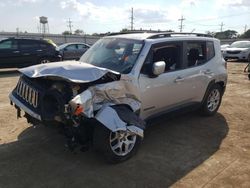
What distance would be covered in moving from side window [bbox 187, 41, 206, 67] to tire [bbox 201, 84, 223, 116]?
736mm

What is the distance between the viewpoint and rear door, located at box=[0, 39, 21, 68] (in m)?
14.7

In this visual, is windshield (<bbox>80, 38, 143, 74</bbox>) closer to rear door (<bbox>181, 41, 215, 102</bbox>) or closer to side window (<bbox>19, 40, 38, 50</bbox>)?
rear door (<bbox>181, 41, 215, 102</bbox>)

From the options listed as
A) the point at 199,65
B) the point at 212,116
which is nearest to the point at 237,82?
the point at 212,116

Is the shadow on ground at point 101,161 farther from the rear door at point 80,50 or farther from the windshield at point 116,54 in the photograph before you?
the rear door at point 80,50

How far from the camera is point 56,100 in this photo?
172 inches

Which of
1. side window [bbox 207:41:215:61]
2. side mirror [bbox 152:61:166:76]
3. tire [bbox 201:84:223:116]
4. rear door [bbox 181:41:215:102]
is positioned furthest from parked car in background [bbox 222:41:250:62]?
side mirror [bbox 152:61:166:76]

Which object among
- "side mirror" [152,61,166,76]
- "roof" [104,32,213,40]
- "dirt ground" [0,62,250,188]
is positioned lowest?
"dirt ground" [0,62,250,188]

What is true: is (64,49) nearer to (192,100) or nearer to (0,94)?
(0,94)

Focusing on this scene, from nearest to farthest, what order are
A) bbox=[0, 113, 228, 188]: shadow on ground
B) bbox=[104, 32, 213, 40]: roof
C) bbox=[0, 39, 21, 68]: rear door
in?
bbox=[0, 113, 228, 188]: shadow on ground < bbox=[104, 32, 213, 40]: roof < bbox=[0, 39, 21, 68]: rear door

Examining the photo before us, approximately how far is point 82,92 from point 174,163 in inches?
66.5

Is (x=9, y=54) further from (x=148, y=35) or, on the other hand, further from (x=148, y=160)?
(x=148, y=160)

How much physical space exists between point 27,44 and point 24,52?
0.49m

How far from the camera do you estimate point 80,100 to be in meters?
4.13

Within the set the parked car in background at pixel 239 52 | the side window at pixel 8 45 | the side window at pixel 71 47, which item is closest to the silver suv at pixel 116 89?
the side window at pixel 8 45
